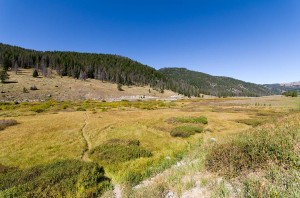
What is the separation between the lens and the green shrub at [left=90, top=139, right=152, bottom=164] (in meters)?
13.6

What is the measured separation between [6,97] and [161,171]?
308ft

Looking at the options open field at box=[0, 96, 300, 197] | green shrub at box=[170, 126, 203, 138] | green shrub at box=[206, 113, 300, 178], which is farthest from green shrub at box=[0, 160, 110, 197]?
green shrub at box=[170, 126, 203, 138]

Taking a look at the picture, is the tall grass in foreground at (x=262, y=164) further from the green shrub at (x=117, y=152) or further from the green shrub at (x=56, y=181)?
the green shrub at (x=117, y=152)

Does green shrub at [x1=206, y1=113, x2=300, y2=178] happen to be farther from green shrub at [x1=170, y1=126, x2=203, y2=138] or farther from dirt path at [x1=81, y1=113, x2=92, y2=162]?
green shrub at [x1=170, y1=126, x2=203, y2=138]

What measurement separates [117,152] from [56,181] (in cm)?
557

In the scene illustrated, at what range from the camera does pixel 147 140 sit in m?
18.7

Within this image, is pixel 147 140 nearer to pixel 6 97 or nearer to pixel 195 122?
pixel 195 122

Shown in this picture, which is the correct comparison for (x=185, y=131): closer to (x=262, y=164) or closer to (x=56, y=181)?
(x=262, y=164)

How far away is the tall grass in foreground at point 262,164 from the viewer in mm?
5512

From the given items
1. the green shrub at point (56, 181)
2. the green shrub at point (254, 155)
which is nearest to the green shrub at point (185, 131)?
the green shrub at point (56, 181)

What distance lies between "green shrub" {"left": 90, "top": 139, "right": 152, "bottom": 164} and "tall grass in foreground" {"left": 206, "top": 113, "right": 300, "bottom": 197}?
7051 mm

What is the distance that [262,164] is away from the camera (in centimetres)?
705

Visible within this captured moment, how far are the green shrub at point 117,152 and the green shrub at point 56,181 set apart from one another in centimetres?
174

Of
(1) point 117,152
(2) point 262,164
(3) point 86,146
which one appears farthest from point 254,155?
(3) point 86,146
